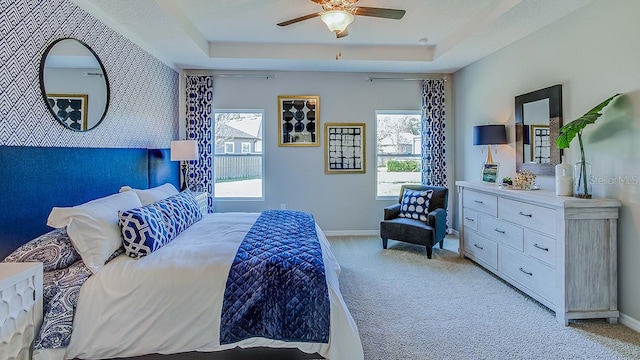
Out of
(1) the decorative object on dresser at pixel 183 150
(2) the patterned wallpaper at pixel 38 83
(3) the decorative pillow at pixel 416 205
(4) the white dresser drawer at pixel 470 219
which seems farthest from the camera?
(3) the decorative pillow at pixel 416 205

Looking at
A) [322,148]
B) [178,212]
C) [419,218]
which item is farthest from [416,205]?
[178,212]

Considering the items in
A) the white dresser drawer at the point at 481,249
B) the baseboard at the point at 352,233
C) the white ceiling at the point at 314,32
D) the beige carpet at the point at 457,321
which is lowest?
the beige carpet at the point at 457,321

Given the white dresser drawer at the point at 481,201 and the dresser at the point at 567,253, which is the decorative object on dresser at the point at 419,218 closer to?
the white dresser drawer at the point at 481,201

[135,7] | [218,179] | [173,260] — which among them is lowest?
[173,260]

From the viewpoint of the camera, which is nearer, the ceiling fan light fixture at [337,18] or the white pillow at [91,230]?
the white pillow at [91,230]

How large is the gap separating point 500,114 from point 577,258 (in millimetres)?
2317

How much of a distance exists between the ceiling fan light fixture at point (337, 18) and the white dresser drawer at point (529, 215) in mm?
2346

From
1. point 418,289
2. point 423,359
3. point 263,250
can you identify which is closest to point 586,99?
point 418,289

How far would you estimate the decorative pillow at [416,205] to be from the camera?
466cm

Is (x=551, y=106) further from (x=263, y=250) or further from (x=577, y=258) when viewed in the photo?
(x=263, y=250)

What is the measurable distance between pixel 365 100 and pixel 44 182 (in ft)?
14.4

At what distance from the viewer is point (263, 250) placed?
2244 mm

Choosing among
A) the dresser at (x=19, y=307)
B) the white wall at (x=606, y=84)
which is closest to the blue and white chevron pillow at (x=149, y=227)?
the dresser at (x=19, y=307)

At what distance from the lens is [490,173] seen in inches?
169
